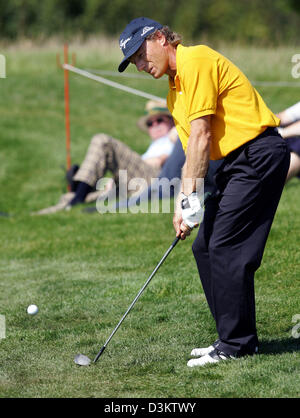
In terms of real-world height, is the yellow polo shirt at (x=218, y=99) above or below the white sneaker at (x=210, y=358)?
above

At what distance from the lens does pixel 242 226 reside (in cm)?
389

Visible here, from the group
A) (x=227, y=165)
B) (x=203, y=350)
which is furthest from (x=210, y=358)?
(x=227, y=165)

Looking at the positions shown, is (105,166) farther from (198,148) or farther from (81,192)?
(198,148)

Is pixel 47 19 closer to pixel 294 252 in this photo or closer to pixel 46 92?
pixel 46 92

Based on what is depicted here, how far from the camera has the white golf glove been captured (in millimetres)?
3895

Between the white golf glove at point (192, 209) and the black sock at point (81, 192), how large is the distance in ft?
17.8

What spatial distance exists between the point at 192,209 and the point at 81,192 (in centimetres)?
556

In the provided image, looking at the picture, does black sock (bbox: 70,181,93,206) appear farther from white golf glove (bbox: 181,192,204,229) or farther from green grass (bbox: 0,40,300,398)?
white golf glove (bbox: 181,192,204,229)

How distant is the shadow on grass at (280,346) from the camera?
4211 mm

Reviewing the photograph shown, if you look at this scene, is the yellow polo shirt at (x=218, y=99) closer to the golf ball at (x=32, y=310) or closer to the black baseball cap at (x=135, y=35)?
the black baseball cap at (x=135, y=35)

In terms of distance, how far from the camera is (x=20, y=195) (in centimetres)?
1134

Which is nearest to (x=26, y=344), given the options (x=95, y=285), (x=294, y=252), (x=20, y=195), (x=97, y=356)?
(x=97, y=356)

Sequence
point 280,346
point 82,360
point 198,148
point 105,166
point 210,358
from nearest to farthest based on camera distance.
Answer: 1. point 198,148
2. point 210,358
3. point 82,360
4. point 280,346
5. point 105,166

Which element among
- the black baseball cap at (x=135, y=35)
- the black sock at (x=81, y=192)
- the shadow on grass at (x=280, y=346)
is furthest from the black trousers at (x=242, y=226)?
the black sock at (x=81, y=192)
